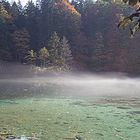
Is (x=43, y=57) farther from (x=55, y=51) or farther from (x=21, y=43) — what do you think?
(x=21, y=43)

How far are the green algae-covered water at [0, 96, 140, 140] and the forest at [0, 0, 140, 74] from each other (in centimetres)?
3808

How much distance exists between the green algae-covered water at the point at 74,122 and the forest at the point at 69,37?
38080 millimetres

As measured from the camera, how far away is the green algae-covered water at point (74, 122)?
12680 mm

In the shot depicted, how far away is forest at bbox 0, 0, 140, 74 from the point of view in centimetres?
5997

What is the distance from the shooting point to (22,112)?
18078 millimetres

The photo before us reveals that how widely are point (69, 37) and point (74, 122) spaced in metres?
52.7

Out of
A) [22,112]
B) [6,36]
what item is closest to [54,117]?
[22,112]

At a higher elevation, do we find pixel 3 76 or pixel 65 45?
pixel 65 45

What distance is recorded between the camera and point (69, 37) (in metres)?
67.5

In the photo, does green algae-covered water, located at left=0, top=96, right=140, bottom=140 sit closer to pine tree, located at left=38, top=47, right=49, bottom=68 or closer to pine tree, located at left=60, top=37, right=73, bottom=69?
pine tree, located at left=60, top=37, right=73, bottom=69

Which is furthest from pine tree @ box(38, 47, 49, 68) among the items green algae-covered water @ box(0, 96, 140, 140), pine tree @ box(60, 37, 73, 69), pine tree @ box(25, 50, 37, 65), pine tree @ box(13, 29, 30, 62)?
green algae-covered water @ box(0, 96, 140, 140)

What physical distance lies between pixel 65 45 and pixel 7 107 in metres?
40.3

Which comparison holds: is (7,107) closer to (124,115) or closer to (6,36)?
(124,115)

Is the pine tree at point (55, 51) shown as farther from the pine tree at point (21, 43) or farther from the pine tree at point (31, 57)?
the pine tree at point (21, 43)
